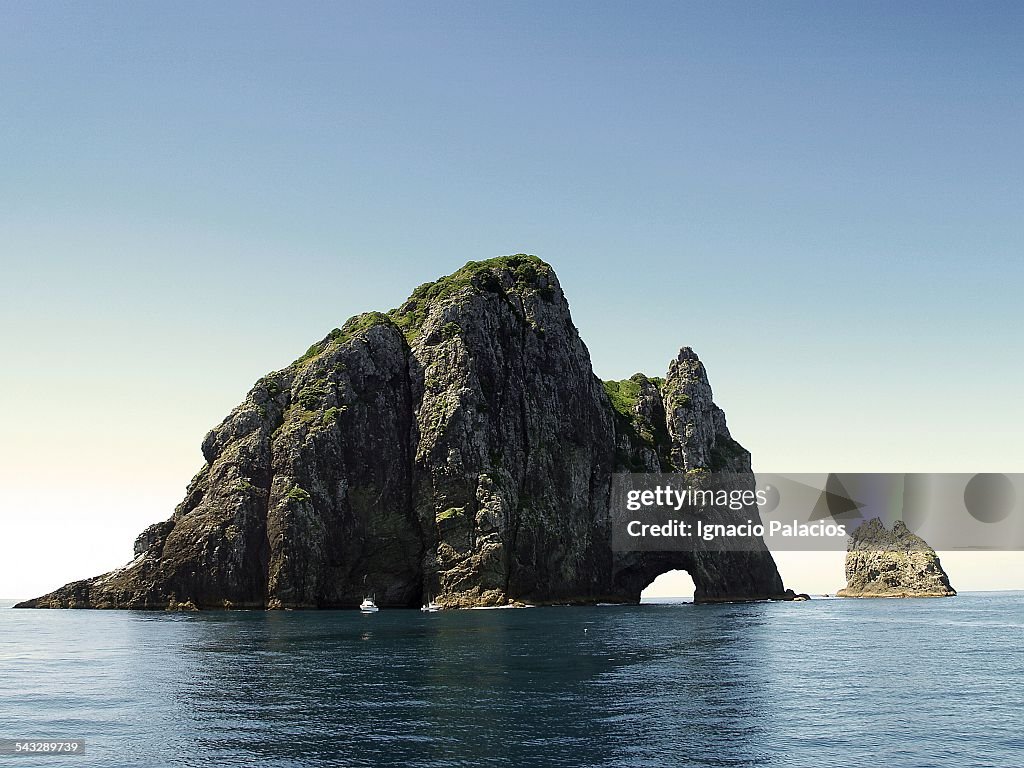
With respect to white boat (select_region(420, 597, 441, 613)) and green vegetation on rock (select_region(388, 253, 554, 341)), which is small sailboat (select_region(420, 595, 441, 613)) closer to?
white boat (select_region(420, 597, 441, 613))

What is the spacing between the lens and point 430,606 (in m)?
157

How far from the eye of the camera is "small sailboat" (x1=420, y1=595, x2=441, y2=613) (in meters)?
155

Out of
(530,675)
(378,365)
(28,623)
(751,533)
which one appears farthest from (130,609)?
(751,533)

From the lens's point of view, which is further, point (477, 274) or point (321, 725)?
point (477, 274)

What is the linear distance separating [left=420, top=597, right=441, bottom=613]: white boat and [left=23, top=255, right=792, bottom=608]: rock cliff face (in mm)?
2057

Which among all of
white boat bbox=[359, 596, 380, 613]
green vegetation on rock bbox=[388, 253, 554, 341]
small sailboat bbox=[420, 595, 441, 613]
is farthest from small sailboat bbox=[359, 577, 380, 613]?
green vegetation on rock bbox=[388, 253, 554, 341]

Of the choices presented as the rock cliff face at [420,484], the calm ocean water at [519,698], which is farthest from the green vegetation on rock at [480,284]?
the calm ocean water at [519,698]

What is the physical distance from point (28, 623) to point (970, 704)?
12984cm

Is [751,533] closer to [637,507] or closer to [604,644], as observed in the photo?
[637,507]

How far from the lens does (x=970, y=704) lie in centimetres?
4897

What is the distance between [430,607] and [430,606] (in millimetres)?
629

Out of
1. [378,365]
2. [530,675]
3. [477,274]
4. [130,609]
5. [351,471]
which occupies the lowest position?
[130,609]

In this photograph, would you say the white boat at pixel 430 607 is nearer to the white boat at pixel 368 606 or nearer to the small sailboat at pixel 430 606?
the small sailboat at pixel 430 606

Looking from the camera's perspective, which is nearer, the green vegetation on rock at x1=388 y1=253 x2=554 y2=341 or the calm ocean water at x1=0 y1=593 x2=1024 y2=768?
the calm ocean water at x1=0 y1=593 x2=1024 y2=768
